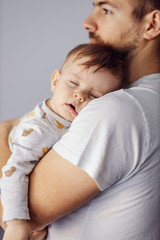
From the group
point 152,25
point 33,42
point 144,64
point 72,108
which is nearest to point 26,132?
point 72,108

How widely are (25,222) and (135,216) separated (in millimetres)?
365

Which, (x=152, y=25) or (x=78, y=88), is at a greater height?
(x=152, y=25)

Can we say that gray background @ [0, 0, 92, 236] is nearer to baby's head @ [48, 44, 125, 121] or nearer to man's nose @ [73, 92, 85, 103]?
baby's head @ [48, 44, 125, 121]

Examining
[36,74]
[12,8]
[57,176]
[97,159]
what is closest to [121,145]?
[97,159]

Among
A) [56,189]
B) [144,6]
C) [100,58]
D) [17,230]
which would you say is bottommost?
[17,230]

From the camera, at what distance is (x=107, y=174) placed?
2.81ft

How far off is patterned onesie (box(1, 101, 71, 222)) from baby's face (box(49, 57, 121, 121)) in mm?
50

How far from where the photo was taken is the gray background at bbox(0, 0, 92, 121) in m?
2.41

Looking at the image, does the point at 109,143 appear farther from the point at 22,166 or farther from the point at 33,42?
the point at 33,42

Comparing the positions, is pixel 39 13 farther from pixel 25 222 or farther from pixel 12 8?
pixel 25 222

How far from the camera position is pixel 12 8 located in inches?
96.9

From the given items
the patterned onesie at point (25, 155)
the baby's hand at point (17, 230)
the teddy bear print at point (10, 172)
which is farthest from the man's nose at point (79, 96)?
the baby's hand at point (17, 230)

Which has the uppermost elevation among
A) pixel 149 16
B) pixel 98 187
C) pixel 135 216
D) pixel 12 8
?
pixel 12 8

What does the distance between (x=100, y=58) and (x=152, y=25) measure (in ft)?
1.00
